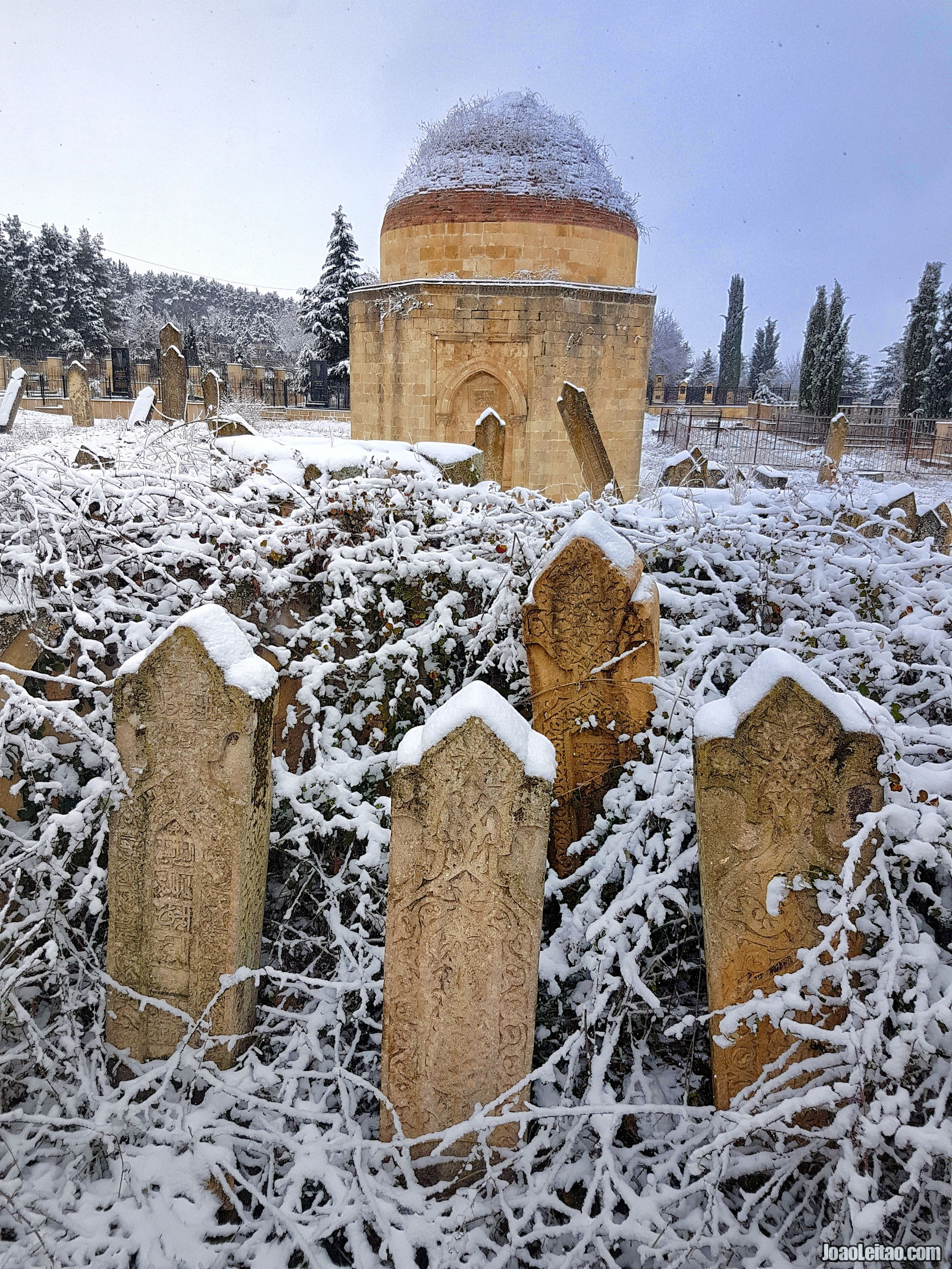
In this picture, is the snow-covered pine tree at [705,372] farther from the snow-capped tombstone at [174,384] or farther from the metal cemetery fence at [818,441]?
the snow-capped tombstone at [174,384]

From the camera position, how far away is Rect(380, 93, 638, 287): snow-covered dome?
12117 millimetres

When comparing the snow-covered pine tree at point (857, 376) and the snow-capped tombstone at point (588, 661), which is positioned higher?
the snow-covered pine tree at point (857, 376)

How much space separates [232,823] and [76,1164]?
1.09m

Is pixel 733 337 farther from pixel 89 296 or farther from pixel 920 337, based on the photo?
pixel 89 296

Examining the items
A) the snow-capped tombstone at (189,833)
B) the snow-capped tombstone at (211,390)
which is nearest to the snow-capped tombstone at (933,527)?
the snow-capped tombstone at (189,833)

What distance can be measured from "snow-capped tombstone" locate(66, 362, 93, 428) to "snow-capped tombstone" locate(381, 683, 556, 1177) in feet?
69.2

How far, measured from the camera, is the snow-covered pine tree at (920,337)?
2927cm

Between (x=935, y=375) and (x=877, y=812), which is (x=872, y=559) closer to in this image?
(x=877, y=812)

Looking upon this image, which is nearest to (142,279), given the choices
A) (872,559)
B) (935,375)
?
(935,375)

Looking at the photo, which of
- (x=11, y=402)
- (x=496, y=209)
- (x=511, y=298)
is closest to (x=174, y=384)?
(x=11, y=402)

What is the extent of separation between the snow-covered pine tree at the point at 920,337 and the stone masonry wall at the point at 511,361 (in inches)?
852

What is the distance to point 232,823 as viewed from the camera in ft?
7.91

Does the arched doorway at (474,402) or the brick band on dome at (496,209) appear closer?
the brick band on dome at (496,209)

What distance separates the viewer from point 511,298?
469 inches
